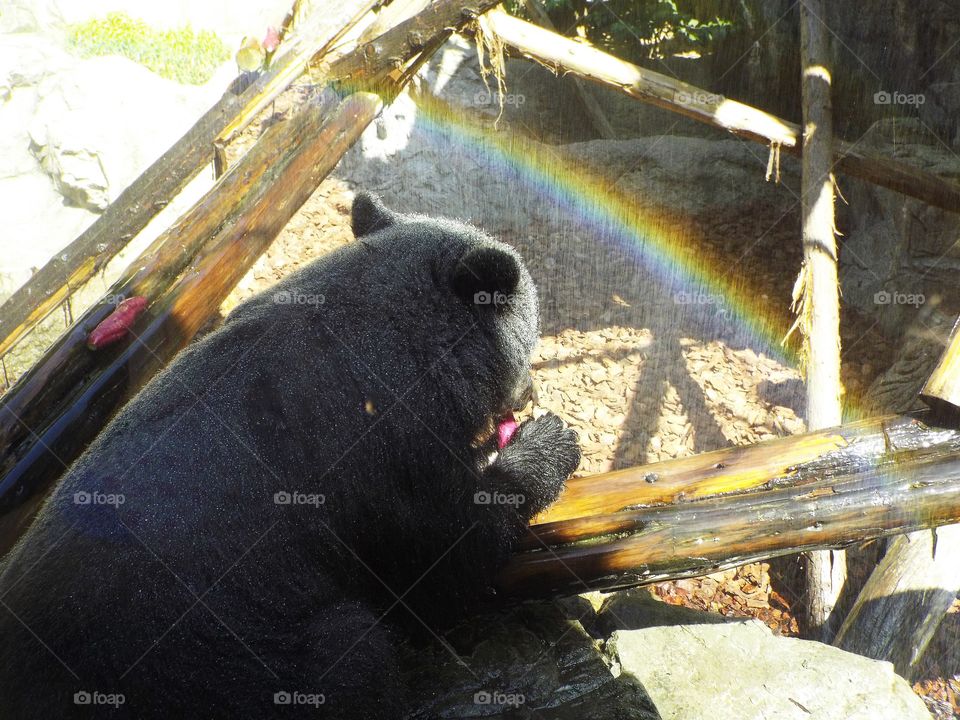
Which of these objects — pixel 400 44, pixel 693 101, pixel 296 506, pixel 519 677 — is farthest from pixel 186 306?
pixel 693 101

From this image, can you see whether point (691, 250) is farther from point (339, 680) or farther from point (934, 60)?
point (339, 680)

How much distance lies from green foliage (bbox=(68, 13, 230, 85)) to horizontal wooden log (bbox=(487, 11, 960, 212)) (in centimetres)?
1171

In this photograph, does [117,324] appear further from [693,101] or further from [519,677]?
[693,101]

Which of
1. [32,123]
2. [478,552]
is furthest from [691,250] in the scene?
[32,123]

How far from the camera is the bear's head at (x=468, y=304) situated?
141 inches

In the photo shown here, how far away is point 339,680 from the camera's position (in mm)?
3039

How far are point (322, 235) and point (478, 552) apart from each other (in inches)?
282

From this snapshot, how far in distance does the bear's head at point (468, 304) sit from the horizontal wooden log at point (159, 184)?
370 cm

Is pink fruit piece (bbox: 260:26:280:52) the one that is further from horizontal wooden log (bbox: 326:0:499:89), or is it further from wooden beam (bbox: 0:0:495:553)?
wooden beam (bbox: 0:0:495:553)

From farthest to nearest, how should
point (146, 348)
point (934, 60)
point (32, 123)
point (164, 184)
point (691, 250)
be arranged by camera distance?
point (32, 123), point (691, 250), point (934, 60), point (164, 184), point (146, 348)

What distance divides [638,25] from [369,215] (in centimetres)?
764

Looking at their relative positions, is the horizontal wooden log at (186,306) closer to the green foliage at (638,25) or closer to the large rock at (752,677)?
the large rock at (752,677)

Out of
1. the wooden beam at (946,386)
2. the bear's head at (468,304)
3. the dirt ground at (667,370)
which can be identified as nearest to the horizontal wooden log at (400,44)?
the dirt ground at (667,370)

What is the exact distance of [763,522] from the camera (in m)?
3.47
